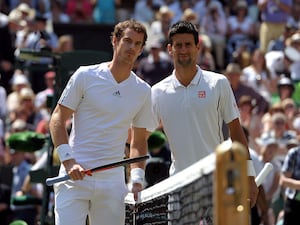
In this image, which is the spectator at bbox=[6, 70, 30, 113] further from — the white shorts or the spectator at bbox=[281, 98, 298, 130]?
the white shorts

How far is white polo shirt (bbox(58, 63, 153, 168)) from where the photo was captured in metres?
8.87

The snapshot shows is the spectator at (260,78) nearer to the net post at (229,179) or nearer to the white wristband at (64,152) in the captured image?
the white wristband at (64,152)

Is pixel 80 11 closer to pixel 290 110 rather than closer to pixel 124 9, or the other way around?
pixel 124 9

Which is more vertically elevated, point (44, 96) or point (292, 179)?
point (44, 96)

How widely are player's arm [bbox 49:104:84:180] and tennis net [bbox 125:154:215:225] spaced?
0.58m

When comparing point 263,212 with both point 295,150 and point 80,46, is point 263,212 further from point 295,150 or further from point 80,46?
point 80,46

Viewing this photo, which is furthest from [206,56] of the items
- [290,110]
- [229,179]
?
[229,179]

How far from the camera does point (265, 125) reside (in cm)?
1653

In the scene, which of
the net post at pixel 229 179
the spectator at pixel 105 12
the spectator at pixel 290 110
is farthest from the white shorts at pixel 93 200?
the spectator at pixel 105 12

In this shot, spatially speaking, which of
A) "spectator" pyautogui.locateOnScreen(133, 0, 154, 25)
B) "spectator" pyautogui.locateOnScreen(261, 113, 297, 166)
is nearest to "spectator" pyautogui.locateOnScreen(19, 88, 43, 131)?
"spectator" pyautogui.locateOnScreen(261, 113, 297, 166)

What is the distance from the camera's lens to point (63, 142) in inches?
340

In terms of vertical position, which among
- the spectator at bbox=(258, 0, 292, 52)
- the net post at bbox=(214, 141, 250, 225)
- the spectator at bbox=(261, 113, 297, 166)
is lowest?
the net post at bbox=(214, 141, 250, 225)

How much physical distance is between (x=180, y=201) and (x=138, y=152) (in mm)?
1675

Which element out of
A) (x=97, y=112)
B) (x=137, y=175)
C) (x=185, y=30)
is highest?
(x=185, y=30)
